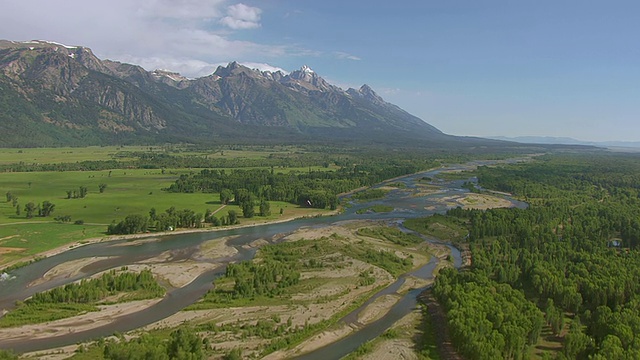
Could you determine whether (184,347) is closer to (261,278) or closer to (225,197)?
(261,278)

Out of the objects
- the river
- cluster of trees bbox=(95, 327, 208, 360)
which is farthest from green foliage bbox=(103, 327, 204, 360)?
the river

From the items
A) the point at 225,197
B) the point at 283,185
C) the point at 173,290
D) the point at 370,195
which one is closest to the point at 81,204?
the point at 225,197

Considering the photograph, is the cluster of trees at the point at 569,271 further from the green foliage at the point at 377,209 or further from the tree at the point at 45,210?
the tree at the point at 45,210

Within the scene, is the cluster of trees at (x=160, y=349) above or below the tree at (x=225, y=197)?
below

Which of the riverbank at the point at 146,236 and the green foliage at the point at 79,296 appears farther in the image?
the riverbank at the point at 146,236

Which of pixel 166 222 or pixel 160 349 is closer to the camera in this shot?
pixel 160 349

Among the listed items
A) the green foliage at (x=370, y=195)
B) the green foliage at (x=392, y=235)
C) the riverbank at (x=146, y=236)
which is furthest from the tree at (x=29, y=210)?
the green foliage at (x=370, y=195)
